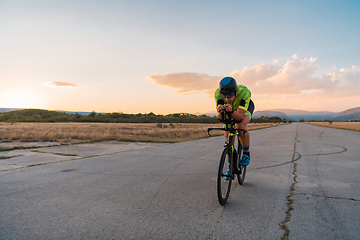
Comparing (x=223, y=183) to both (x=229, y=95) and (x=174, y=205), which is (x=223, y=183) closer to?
(x=174, y=205)

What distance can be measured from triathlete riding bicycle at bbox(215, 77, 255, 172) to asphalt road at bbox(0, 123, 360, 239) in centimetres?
105

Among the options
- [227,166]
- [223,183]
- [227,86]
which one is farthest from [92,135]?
[227,86]

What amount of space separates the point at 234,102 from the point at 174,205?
6.95ft

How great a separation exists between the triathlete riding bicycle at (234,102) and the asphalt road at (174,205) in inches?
41.3

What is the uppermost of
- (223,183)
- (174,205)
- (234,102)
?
(234,102)

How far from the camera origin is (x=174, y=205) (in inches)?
134

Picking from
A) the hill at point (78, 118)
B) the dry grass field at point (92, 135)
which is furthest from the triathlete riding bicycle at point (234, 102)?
the hill at point (78, 118)

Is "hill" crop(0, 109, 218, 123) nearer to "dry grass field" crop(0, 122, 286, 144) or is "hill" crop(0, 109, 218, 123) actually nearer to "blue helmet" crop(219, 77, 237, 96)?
"dry grass field" crop(0, 122, 286, 144)

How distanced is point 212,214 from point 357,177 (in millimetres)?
4201

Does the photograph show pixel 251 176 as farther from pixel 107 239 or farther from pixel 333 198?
pixel 107 239

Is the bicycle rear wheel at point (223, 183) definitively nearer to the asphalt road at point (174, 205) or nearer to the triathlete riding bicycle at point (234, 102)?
the asphalt road at point (174, 205)

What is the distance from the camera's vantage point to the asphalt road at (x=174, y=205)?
2588 millimetres

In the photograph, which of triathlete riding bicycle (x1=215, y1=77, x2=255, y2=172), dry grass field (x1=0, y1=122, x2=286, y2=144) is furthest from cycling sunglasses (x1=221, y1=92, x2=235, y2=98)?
dry grass field (x1=0, y1=122, x2=286, y2=144)

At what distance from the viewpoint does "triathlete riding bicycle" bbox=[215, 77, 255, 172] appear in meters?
3.36
